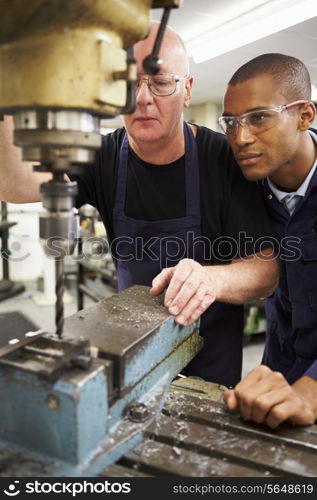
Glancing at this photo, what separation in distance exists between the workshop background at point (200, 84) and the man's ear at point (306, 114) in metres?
1.15

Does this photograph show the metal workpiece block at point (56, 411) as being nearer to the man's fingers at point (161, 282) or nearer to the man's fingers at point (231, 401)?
the man's fingers at point (231, 401)

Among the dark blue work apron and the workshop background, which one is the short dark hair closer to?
the dark blue work apron

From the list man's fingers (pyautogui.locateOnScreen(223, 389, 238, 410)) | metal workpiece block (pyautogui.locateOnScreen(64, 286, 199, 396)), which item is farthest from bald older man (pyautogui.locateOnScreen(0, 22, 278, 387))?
man's fingers (pyautogui.locateOnScreen(223, 389, 238, 410))

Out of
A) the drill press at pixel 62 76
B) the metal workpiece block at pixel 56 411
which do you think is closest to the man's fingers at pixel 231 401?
the metal workpiece block at pixel 56 411

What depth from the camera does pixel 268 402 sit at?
0.82 meters

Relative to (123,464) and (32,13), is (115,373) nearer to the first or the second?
(123,464)

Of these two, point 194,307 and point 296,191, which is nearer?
point 194,307

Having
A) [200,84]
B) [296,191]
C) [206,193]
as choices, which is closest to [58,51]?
[206,193]

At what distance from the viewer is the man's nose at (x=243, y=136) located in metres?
1.33

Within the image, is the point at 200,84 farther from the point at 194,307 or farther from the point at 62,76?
the point at 62,76

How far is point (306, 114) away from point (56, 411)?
121 cm

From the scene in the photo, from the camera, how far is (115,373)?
30.1 inches

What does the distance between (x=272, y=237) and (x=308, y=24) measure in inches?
105

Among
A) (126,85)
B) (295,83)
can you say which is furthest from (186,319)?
(295,83)
